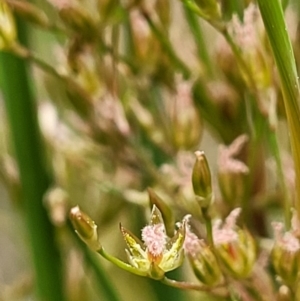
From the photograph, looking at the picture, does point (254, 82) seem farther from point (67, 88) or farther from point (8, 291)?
point (8, 291)

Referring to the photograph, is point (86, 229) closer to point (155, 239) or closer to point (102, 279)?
point (155, 239)

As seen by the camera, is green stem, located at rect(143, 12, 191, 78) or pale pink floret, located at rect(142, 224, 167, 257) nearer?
Result: pale pink floret, located at rect(142, 224, 167, 257)

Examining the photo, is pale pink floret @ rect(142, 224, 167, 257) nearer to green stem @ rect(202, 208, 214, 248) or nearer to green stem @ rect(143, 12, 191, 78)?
green stem @ rect(202, 208, 214, 248)

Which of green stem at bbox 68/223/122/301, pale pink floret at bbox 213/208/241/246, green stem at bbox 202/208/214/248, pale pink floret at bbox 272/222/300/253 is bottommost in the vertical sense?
green stem at bbox 68/223/122/301

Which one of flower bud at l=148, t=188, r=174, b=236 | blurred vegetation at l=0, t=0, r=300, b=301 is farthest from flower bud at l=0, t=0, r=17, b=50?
flower bud at l=148, t=188, r=174, b=236

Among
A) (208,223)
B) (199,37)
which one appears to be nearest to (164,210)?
(208,223)

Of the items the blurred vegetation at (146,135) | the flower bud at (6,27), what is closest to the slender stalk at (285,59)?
the blurred vegetation at (146,135)

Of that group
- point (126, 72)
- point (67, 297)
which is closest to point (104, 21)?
point (126, 72)
